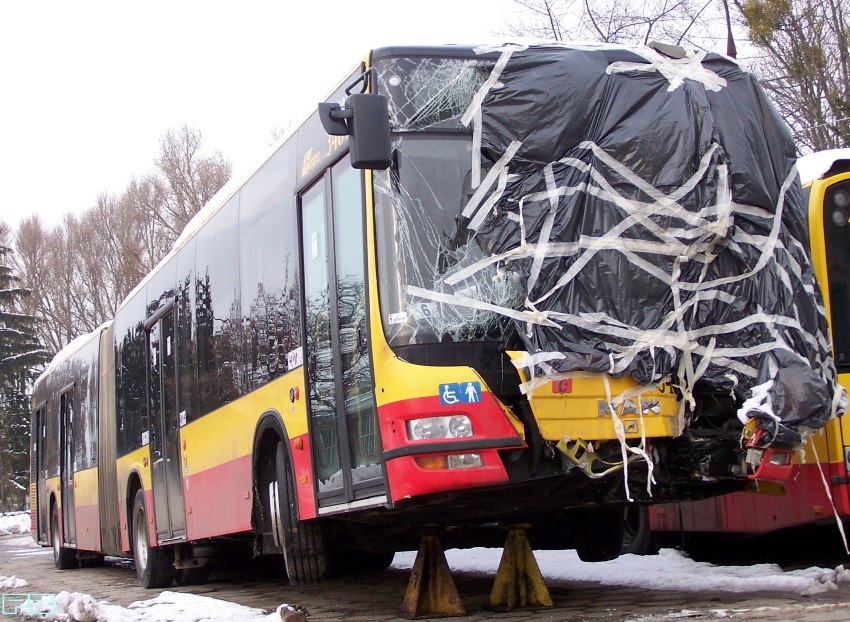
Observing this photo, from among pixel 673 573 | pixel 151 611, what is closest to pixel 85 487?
pixel 151 611

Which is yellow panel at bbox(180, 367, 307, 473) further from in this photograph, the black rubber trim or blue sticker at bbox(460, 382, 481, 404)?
blue sticker at bbox(460, 382, 481, 404)

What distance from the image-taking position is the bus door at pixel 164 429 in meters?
11.5

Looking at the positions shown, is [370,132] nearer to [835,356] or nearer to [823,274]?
[823,274]

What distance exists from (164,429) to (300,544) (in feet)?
14.4

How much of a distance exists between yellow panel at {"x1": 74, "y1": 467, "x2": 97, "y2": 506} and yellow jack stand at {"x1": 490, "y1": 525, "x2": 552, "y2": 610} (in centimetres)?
975

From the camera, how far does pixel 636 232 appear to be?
20.5 ft

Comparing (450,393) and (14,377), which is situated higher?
(14,377)

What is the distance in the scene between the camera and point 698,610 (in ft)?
22.5

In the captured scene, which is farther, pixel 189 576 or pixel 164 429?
pixel 189 576

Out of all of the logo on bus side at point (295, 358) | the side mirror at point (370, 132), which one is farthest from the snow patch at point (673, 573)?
the side mirror at point (370, 132)

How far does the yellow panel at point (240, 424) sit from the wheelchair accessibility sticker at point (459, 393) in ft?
6.12

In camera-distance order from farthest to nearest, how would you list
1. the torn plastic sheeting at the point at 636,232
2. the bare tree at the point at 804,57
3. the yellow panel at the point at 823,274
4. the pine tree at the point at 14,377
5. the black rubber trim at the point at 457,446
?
the pine tree at the point at 14,377
the bare tree at the point at 804,57
the yellow panel at the point at 823,274
the torn plastic sheeting at the point at 636,232
the black rubber trim at the point at 457,446

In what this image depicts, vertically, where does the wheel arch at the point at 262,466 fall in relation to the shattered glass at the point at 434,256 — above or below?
below

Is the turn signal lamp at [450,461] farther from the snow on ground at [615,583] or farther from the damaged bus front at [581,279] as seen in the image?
the snow on ground at [615,583]
